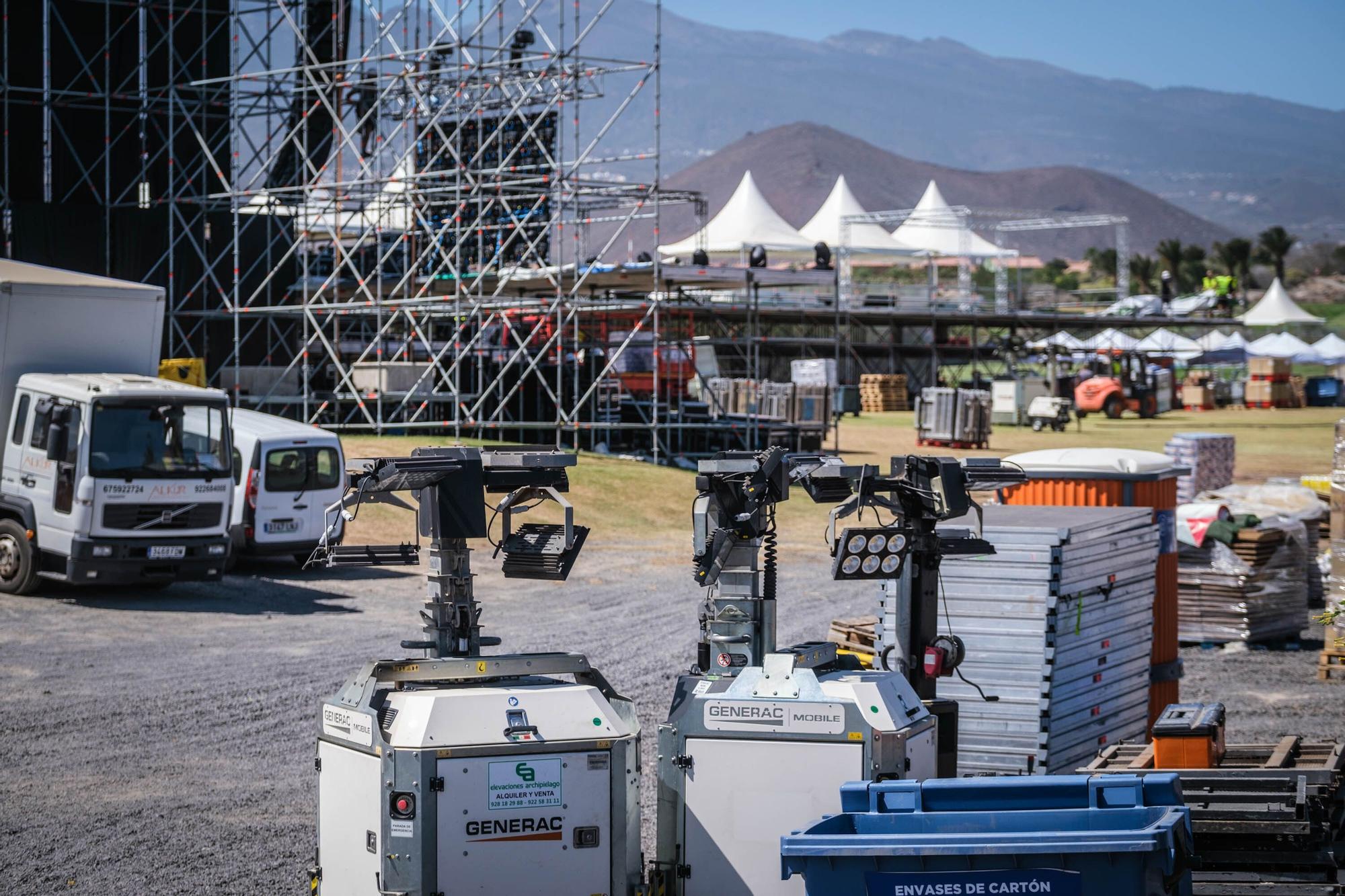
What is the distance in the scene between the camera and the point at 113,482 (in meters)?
16.8

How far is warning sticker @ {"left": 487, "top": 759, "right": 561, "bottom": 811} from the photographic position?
Result: 6277 mm

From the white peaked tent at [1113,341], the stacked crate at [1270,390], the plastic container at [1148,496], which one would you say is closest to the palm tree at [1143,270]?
the white peaked tent at [1113,341]

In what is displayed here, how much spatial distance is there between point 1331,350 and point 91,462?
73.4m

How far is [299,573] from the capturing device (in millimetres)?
19953

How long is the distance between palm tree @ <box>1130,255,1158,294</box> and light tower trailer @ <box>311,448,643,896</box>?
12998 centimetres

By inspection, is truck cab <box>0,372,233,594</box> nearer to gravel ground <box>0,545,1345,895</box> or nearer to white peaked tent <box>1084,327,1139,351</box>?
gravel ground <box>0,545,1345,895</box>

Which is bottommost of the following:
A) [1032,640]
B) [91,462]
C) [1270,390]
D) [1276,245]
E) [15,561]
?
[15,561]

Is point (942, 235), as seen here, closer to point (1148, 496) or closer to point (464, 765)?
point (1148, 496)

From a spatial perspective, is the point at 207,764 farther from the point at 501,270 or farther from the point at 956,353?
the point at 956,353

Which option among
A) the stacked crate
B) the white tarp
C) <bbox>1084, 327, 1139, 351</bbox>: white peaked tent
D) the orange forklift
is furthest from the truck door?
<bbox>1084, 327, 1139, 351</bbox>: white peaked tent

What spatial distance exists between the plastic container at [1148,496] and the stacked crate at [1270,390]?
187 ft

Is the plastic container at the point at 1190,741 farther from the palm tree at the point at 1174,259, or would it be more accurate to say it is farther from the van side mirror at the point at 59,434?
the palm tree at the point at 1174,259

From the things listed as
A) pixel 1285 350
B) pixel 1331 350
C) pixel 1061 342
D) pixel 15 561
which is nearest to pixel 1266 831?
pixel 15 561

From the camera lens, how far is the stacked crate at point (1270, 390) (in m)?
66.4
